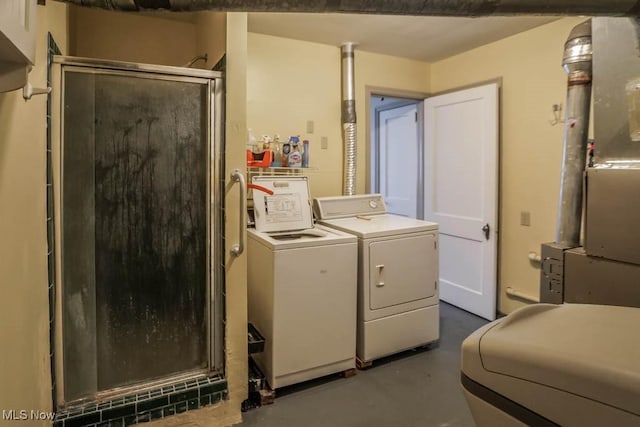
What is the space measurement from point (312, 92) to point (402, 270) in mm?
1782

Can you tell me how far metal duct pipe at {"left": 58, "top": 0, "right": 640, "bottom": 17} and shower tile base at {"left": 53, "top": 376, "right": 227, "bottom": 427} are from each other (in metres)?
1.77

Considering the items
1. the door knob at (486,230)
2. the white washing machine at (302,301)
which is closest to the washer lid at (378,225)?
the white washing machine at (302,301)

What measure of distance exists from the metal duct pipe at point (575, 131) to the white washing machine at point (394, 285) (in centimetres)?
100

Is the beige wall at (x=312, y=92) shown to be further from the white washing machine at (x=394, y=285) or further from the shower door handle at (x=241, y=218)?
the shower door handle at (x=241, y=218)

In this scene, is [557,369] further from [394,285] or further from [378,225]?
[378,225]

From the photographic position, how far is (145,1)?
3.74ft

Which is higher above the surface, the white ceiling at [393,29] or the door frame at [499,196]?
the white ceiling at [393,29]

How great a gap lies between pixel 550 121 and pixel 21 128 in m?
3.33

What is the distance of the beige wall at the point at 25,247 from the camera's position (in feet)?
3.57

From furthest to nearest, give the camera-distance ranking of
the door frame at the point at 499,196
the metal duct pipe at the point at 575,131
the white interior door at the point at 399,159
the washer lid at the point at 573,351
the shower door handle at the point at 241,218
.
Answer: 1. the white interior door at the point at 399,159
2. the door frame at the point at 499,196
3. the shower door handle at the point at 241,218
4. the metal duct pipe at the point at 575,131
5. the washer lid at the point at 573,351

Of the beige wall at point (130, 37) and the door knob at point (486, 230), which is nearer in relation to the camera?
the beige wall at point (130, 37)

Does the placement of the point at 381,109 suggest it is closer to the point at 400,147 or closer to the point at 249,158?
the point at 400,147

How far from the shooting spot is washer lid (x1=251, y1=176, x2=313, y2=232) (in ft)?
9.05

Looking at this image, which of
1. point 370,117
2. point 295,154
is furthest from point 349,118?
point 295,154
